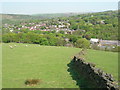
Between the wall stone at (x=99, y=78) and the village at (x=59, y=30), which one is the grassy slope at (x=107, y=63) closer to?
the wall stone at (x=99, y=78)

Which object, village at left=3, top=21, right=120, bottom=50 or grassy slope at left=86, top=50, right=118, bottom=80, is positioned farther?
village at left=3, top=21, right=120, bottom=50

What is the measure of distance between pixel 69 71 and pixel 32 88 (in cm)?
426

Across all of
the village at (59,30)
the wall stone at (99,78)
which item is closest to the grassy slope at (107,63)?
the wall stone at (99,78)

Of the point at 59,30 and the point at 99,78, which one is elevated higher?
the point at 59,30

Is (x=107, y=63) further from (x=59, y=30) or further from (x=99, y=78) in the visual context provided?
(x=59, y=30)

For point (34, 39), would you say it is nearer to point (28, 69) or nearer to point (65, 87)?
point (28, 69)

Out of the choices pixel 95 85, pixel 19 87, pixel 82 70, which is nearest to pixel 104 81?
pixel 95 85

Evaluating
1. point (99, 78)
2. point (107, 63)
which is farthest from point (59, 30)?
point (99, 78)

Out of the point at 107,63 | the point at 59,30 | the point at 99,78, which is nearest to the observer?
the point at 99,78

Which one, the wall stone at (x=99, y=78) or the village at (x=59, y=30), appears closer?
the wall stone at (x=99, y=78)

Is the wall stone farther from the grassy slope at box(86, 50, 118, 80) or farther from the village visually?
the village

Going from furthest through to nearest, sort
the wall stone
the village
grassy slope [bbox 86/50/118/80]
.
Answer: the village, grassy slope [bbox 86/50/118/80], the wall stone

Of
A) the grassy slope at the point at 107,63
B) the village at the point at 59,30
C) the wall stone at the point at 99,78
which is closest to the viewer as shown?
the wall stone at the point at 99,78

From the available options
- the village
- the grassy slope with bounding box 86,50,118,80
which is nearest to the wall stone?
the grassy slope with bounding box 86,50,118,80
